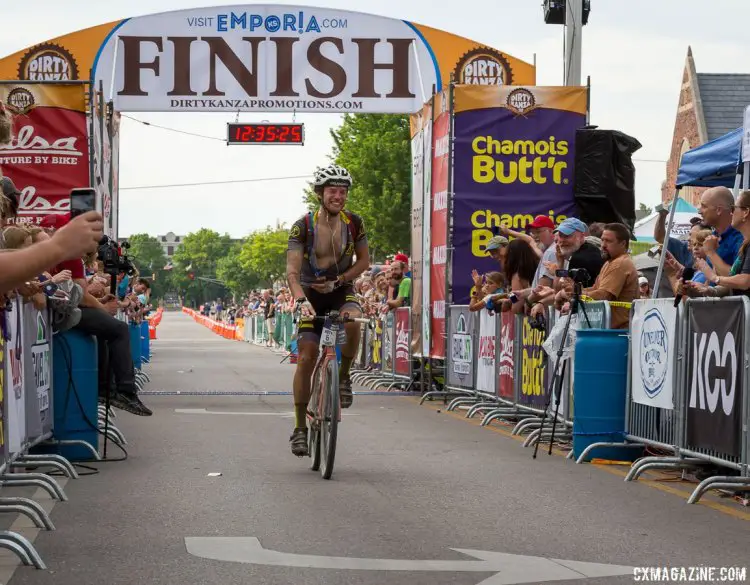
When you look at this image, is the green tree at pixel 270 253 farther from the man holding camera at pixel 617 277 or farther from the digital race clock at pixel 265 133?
the man holding camera at pixel 617 277

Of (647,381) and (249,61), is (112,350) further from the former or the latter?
(249,61)

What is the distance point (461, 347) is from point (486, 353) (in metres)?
1.51

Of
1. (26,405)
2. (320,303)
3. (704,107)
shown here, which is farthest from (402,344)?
(704,107)

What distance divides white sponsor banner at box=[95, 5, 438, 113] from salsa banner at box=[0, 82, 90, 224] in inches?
149

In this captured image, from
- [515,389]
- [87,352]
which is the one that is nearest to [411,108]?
[515,389]

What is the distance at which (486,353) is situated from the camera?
16.3 meters

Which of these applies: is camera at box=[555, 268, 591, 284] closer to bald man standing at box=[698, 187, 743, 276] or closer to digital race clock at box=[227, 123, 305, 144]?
bald man standing at box=[698, 187, 743, 276]

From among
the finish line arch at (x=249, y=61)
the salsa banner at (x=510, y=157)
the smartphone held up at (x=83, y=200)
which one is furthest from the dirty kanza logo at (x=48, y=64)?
the smartphone held up at (x=83, y=200)

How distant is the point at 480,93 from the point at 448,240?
191cm

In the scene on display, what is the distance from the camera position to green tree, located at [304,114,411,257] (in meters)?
60.5

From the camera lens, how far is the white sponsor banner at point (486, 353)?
15.9 metres

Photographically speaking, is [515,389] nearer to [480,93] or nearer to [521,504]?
[480,93]

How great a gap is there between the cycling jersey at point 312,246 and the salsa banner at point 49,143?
8.73 metres

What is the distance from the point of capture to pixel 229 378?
25438 mm
